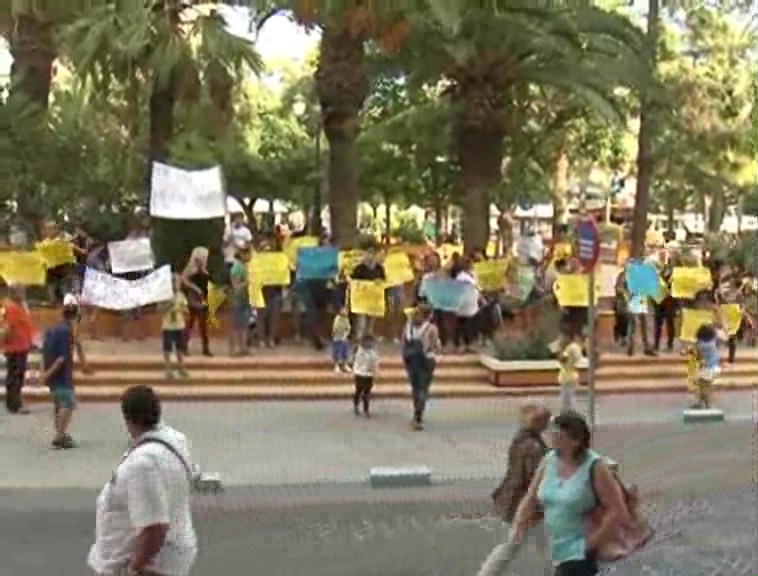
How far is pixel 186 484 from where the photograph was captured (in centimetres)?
520

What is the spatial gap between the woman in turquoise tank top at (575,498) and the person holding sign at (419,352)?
9.93 m

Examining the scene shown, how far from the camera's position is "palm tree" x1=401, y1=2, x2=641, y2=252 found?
→ 24156mm

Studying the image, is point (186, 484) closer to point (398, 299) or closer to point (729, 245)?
point (398, 299)

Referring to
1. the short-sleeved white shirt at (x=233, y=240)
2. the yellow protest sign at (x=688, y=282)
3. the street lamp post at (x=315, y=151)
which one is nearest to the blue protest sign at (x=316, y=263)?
the short-sleeved white shirt at (x=233, y=240)

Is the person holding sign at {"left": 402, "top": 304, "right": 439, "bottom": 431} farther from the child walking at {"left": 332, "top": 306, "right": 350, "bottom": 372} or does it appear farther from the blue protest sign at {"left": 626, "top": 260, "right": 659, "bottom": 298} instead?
the blue protest sign at {"left": 626, "top": 260, "right": 659, "bottom": 298}

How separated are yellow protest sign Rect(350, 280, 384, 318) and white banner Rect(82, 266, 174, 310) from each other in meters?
2.54

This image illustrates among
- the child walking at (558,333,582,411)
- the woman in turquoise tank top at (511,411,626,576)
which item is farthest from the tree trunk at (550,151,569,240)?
the woman in turquoise tank top at (511,411,626,576)

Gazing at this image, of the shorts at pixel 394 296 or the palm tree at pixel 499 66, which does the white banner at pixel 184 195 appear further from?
the palm tree at pixel 499 66

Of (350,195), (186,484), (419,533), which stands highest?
(350,195)

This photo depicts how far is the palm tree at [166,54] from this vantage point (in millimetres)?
23141

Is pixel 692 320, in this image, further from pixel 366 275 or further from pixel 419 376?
pixel 419 376

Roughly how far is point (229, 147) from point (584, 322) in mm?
13792

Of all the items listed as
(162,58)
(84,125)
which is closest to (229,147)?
(84,125)

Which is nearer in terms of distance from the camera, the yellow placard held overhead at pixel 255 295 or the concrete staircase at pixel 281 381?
the concrete staircase at pixel 281 381
